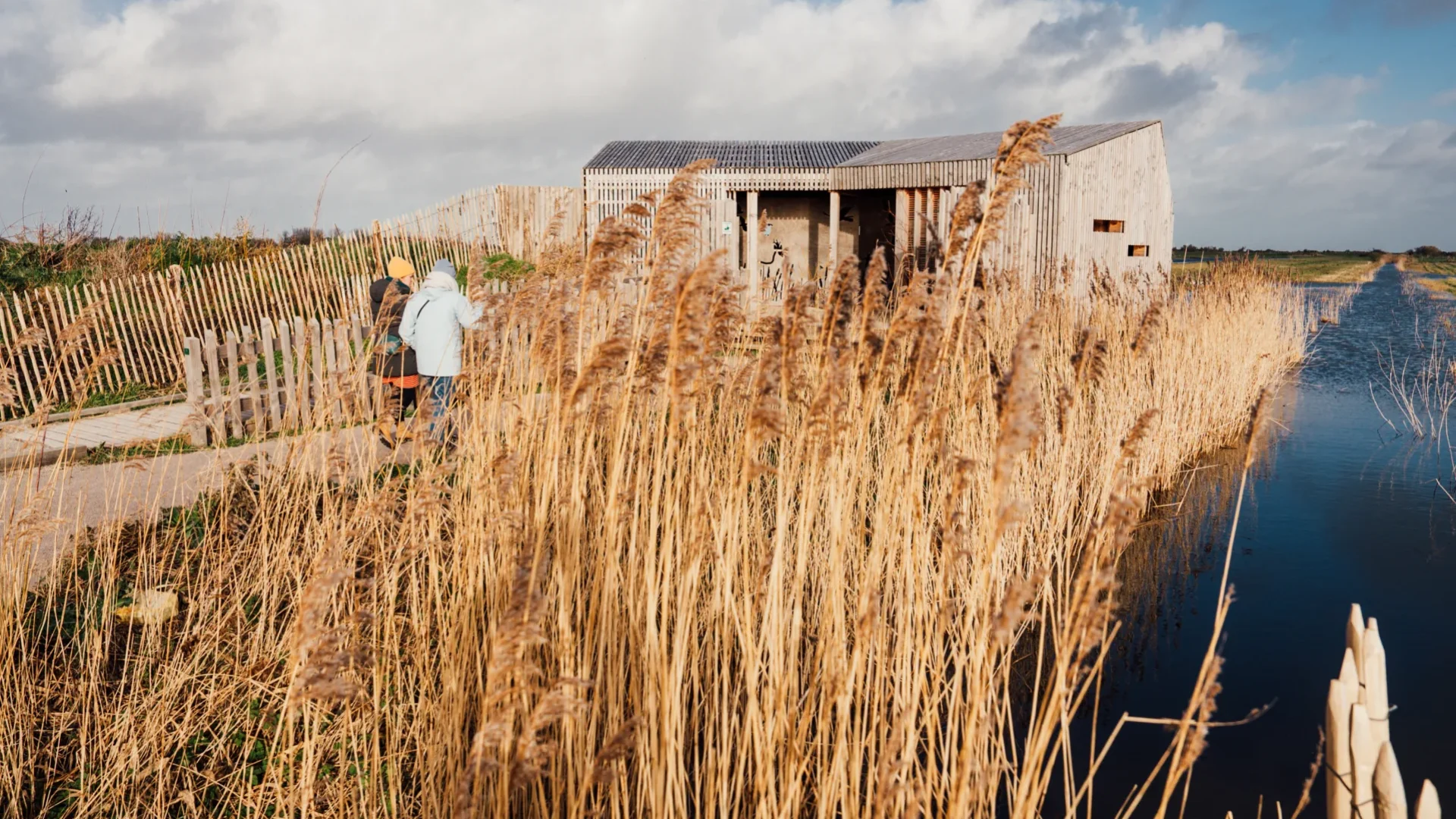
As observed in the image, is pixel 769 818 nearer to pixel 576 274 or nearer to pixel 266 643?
pixel 576 274

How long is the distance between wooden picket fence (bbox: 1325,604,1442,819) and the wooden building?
21.0ft

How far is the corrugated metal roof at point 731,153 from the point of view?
16.1m

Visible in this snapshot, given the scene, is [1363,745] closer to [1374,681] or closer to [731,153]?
[1374,681]

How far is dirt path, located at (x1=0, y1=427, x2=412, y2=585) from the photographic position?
3475 mm

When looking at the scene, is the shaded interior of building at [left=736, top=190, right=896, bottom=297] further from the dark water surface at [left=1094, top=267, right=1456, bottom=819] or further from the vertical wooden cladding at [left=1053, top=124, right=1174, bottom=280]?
the dark water surface at [left=1094, top=267, right=1456, bottom=819]

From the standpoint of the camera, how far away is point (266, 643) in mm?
3400

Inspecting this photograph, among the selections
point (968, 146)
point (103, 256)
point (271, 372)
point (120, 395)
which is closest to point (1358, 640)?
point (271, 372)

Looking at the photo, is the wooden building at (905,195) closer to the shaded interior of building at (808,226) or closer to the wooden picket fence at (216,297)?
the shaded interior of building at (808,226)

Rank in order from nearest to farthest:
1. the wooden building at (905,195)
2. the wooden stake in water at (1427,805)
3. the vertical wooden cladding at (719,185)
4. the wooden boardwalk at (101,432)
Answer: the wooden stake in water at (1427,805) < the wooden boardwalk at (101,432) < the wooden building at (905,195) < the vertical wooden cladding at (719,185)

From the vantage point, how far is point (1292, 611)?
5.81 m

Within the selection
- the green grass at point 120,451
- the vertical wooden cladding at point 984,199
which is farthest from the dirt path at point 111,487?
the vertical wooden cladding at point 984,199

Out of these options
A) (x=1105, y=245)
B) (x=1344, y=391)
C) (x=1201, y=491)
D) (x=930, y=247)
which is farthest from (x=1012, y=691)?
(x=1344, y=391)

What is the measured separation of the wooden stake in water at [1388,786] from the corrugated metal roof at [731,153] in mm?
14264

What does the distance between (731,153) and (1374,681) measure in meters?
16.3
